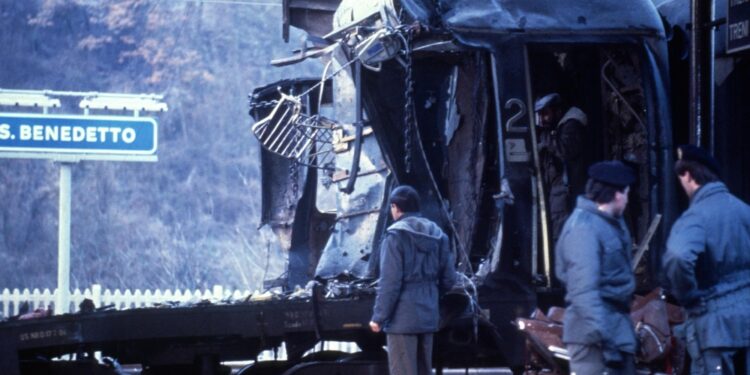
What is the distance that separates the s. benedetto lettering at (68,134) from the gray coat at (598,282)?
9.33 meters

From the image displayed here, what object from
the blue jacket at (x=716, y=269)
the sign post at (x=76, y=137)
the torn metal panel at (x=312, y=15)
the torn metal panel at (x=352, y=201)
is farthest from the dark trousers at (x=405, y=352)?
the sign post at (x=76, y=137)

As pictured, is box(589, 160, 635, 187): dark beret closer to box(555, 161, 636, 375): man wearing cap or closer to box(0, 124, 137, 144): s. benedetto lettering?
box(555, 161, 636, 375): man wearing cap

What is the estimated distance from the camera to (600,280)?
21.8 feet

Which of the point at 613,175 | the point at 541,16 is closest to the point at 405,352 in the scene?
the point at 613,175

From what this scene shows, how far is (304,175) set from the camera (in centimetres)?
1333

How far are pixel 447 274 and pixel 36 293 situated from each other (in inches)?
411

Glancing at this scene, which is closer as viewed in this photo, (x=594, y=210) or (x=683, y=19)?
(x=594, y=210)

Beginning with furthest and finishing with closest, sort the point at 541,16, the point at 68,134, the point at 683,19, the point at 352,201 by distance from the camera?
1. the point at 68,134
2. the point at 352,201
3. the point at 683,19
4. the point at 541,16

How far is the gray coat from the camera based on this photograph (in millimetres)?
6602

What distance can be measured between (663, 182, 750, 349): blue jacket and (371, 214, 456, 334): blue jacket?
2357 mm

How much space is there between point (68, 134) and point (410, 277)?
24.3ft

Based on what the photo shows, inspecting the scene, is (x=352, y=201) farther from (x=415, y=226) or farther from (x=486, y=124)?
(x=415, y=226)

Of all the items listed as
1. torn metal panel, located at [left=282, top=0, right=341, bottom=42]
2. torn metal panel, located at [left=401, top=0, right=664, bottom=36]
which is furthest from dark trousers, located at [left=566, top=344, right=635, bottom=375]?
torn metal panel, located at [left=282, top=0, right=341, bottom=42]

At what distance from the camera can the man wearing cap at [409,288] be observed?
878 cm
